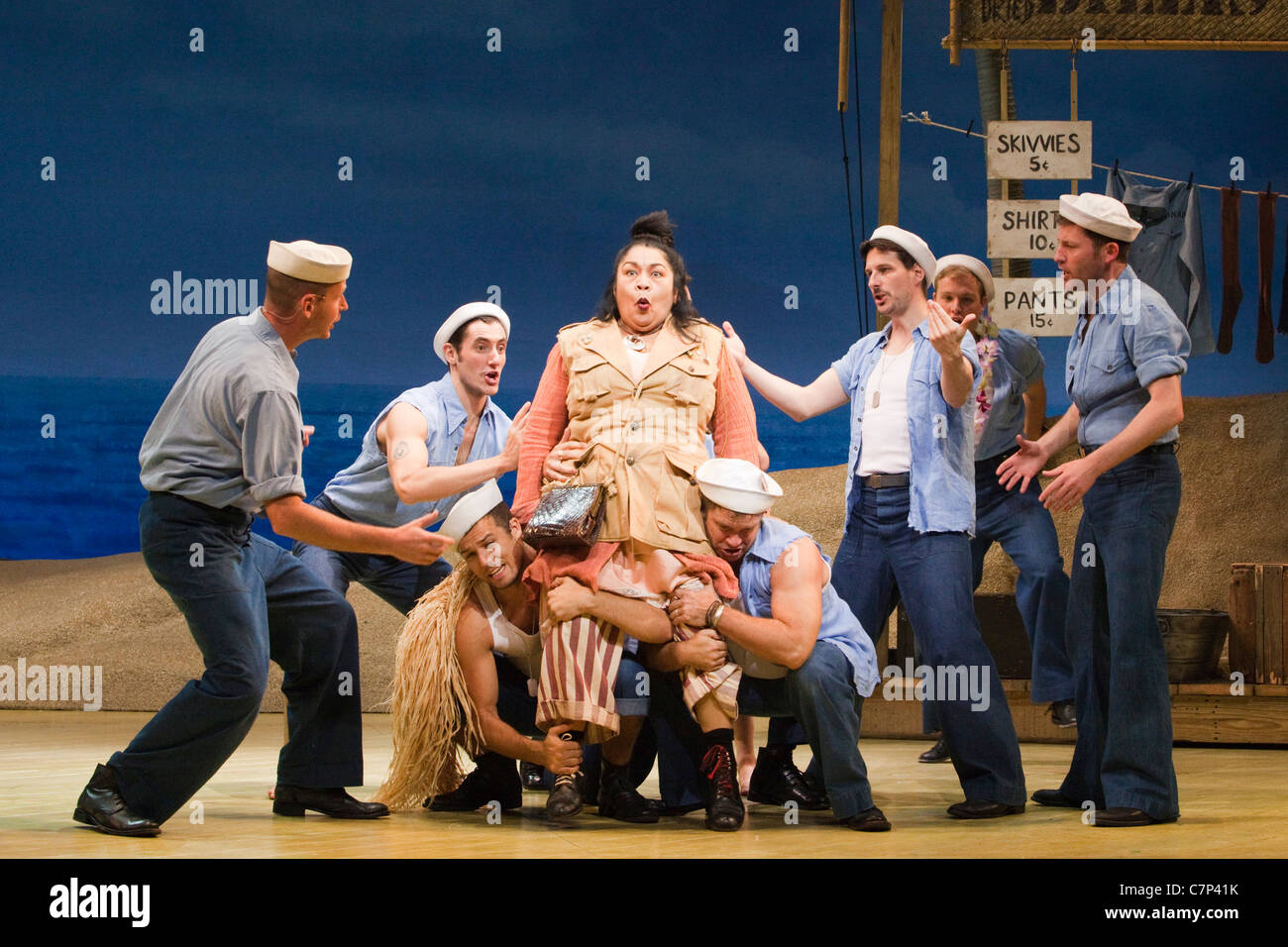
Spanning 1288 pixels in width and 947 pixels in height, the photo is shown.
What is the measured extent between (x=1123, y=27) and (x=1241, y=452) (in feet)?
12.7

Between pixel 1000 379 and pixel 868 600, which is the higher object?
pixel 1000 379

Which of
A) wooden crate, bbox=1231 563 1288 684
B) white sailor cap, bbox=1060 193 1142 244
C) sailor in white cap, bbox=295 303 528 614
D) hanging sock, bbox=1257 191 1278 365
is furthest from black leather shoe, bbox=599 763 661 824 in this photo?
hanging sock, bbox=1257 191 1278 365

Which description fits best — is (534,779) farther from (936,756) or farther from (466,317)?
(936,756)

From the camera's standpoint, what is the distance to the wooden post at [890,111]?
19.8 ft

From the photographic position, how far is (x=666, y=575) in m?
3.89

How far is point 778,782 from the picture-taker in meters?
4.38

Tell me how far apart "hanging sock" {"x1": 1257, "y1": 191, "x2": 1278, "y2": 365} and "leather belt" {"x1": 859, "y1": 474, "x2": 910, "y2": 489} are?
5137mm

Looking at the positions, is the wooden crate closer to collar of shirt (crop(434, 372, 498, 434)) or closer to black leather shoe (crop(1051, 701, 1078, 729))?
black leather shoe (crop(1051, 701, 1078, 729))

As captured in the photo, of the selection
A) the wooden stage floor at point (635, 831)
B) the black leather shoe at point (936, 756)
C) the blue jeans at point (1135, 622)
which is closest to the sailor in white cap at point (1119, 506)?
the blue jeans at point (1135, 622)

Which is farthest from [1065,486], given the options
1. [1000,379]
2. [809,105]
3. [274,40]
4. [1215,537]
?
[274,40]

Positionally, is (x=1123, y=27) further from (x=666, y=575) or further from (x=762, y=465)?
(x=666, y=575)

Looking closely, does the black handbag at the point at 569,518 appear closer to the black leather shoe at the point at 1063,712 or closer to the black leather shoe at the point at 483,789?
the black leather shoe at the point at 483,789

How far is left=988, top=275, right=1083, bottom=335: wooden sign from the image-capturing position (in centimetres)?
634

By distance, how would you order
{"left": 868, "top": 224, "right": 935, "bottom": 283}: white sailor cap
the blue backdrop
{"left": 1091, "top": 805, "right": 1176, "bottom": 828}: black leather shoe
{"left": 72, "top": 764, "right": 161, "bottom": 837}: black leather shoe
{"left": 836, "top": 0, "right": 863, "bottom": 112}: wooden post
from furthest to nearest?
the blue backdrop
{"left": 836, "top": 0, "right": 863, "bottom": 112}: wooden post
{"left": 868, "top": 224, "right": 935, "bottom": 283}: white sailor cap
{"left": 1091, "top": 805, "right": 1176, "bottom": 828}: black leather shoe
{"left": 72, "top": 764, "right": 161, "bottom": 837}: black leather shoe
